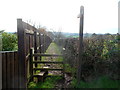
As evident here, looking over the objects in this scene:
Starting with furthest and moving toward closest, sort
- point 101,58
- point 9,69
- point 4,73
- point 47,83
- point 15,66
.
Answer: point 47,83 < point 101,58 < point 15,66 < point 9,69 < point 4,73

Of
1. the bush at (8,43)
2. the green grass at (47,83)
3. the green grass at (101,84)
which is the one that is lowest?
the green grass at (47,83)

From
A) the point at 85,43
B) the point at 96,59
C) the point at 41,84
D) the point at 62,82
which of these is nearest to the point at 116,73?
the point at 96,59

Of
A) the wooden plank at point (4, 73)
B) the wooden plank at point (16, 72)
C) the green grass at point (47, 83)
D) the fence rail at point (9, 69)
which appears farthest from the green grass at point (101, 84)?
the wooden plank at point (4, 73)

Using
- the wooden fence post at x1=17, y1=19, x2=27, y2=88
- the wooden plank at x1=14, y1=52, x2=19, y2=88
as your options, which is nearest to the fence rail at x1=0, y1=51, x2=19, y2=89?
the wooden plank at x1=14, y1=52, x2=19, y2=88

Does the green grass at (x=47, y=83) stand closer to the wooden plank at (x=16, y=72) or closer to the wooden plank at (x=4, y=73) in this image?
the wooden plank at (x=16, y=72)

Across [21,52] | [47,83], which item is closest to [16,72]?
[21,52]

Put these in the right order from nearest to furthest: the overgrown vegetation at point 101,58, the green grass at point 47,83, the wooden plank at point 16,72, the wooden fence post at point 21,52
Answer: the wooden plank at point 16,72 < the wooden fence post at point 21,52 < the overgrown vegetation at point 101,58 < the green grass at point 47,83

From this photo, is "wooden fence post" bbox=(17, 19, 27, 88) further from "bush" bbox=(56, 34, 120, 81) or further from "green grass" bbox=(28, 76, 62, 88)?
"bush" bbox=(56, 34, 120, 81)

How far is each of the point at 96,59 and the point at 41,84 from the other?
1.97 meters

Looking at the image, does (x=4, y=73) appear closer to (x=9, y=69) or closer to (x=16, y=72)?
(x=9, y=69)

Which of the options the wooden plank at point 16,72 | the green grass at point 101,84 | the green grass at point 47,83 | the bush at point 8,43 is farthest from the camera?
the bush at point 8,43

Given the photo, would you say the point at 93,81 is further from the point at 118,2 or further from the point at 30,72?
the point at 118,2

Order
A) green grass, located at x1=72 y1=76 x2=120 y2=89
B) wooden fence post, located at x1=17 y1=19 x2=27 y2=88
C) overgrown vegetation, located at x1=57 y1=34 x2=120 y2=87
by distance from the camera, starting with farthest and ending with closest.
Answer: overgrown vegetation, located at x1=57 y1=34 x2=120 y2=87
green grass, located at x1=72 y1=76 x2=120 y2=89
wooden fence post, located at x1=17 y1=19 x2=27 y2=88

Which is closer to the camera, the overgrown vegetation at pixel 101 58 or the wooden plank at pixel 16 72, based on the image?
the wooden plank at pixel 16 72
